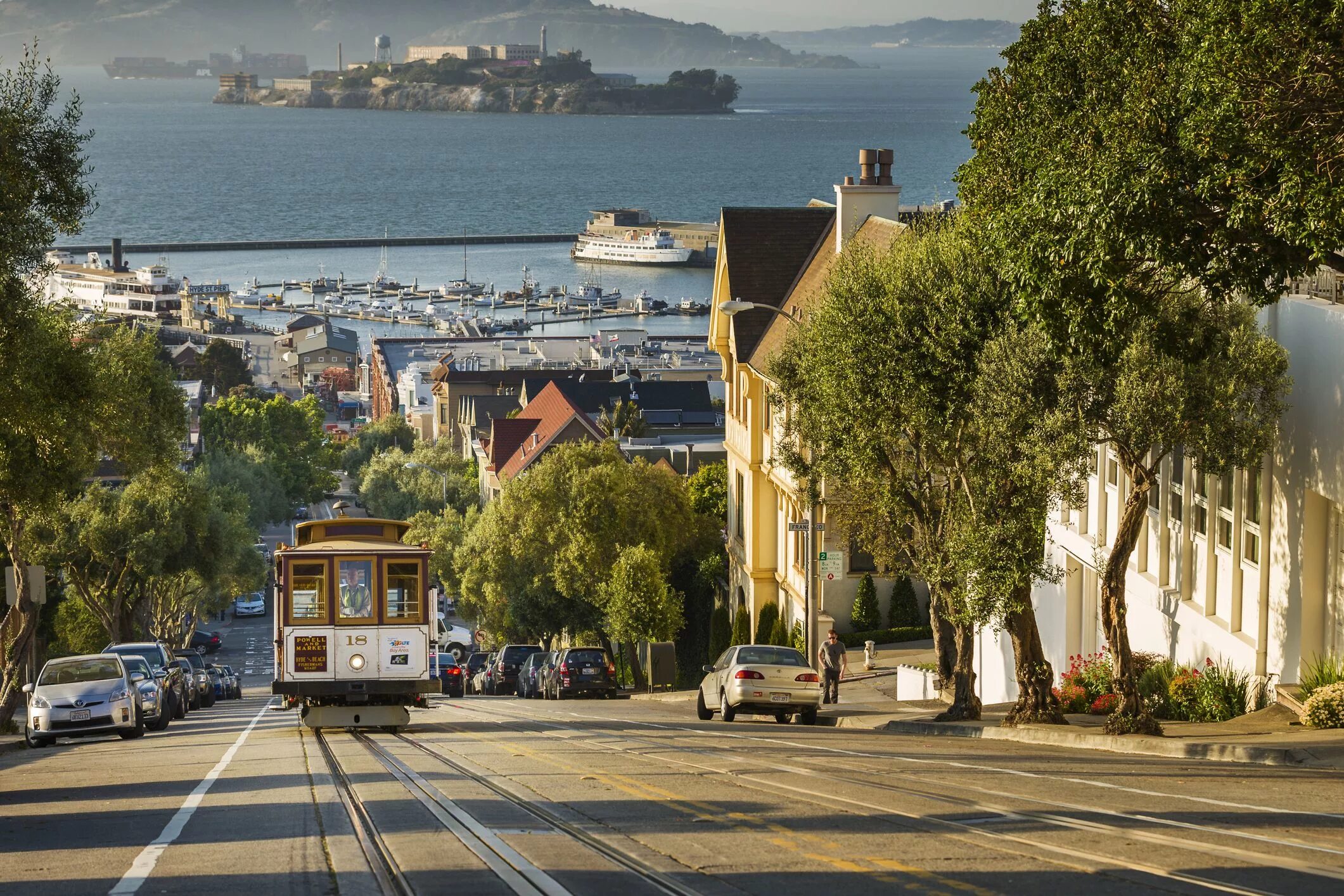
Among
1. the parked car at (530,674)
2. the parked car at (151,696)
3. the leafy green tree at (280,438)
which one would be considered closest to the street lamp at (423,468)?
the leafy green tree at (280,438)

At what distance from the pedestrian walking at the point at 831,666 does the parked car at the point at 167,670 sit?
12.3 metres

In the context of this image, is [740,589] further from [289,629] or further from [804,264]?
[289,629]

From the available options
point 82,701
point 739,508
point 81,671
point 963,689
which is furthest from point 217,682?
point 963,689

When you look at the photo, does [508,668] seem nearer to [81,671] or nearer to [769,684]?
[769,684]

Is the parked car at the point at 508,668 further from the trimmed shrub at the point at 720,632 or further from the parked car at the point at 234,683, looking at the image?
the parked car at the point at 234,683

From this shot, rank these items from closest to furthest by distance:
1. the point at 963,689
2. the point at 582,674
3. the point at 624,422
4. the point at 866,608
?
the point at 963,689 → the point at 582,674 → the point at 866,608 → the point at 624,422

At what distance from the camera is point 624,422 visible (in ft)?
282

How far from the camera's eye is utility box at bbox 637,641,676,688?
49.8m

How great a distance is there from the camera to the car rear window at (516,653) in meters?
51.0

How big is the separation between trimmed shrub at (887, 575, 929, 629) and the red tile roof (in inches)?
1505

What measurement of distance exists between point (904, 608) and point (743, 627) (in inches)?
257

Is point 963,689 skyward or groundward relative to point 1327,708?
groundward

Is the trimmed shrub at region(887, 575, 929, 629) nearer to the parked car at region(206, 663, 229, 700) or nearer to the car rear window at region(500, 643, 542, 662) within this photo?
the car rear window at region(500, 643, 542, 662)

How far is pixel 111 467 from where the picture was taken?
85.1 metres
